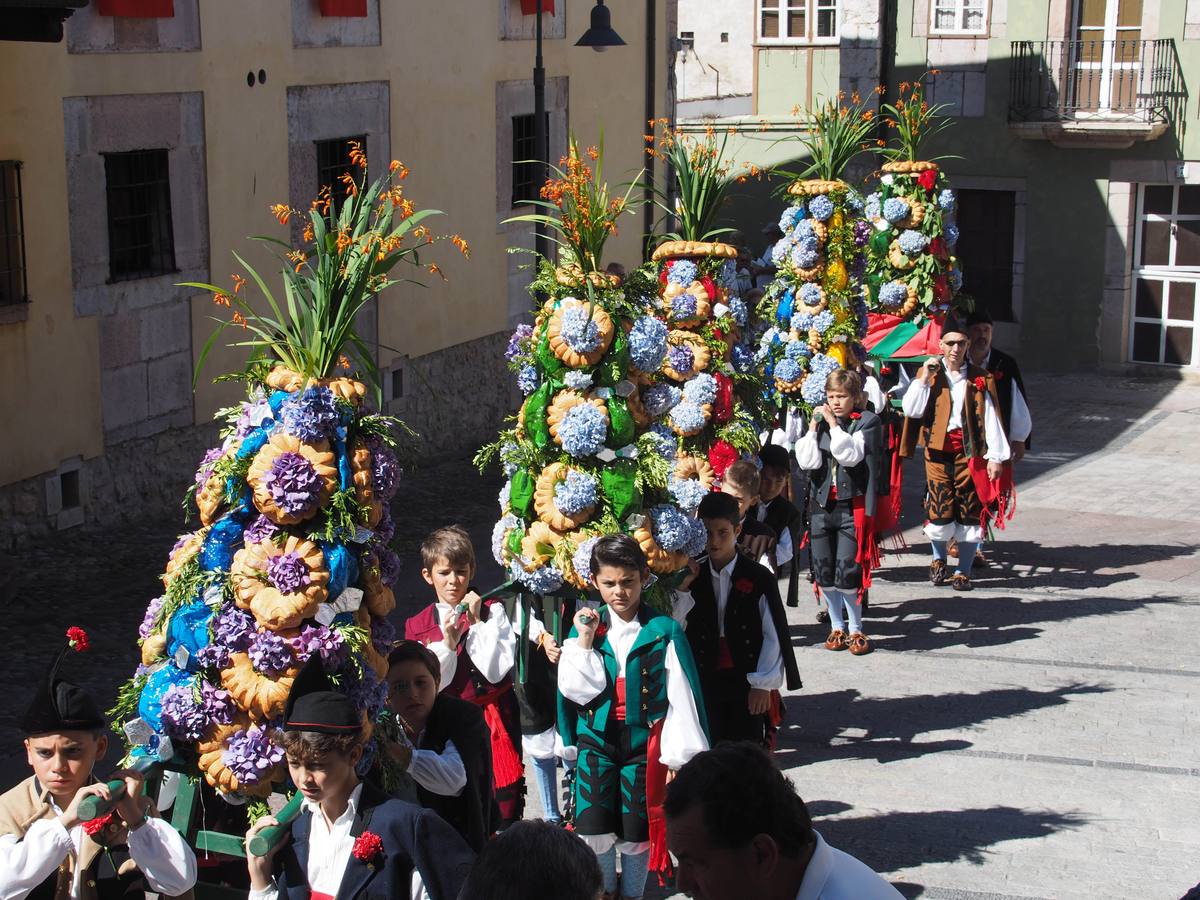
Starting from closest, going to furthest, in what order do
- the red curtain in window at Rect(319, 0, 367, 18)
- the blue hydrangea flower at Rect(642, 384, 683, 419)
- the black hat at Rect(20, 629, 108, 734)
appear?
the black hat at Rect(20, 629, 108, 734), the blue hydrangea flower at Rect(642, 384, 683, 419), the red curtain in window at Rect(319, 0, 367, 18)

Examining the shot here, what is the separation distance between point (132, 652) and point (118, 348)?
3597 mm

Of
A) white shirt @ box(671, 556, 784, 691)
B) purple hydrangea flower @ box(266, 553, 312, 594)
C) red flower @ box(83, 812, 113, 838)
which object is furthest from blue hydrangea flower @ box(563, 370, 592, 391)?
red flower @ box(83, 812, 113, 838)

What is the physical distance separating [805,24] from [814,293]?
19283 millimetres

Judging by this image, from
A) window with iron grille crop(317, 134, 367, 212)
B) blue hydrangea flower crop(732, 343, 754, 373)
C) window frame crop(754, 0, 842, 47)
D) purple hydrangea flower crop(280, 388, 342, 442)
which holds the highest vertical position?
window frame crop(754, 0, 842, 47)

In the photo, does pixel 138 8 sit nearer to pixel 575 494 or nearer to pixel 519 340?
pixel 519 340

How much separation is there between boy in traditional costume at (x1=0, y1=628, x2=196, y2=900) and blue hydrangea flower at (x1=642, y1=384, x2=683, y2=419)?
3370 millimetres

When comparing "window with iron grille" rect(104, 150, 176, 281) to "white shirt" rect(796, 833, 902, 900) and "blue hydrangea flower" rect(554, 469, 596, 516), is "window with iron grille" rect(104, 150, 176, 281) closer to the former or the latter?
"blue hydrangea flower" rect(554, 469, 596, 516)

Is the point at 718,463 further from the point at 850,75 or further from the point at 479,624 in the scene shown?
the point at 850,75

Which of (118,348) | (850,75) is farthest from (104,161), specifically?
(850,75)

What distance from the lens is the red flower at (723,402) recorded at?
31.5ft

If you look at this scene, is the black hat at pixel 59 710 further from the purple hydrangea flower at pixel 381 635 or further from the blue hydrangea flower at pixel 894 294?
the blue hydrangea flower at pixel 894 294

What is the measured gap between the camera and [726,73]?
3753cm

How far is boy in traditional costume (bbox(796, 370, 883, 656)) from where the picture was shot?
33.9ft

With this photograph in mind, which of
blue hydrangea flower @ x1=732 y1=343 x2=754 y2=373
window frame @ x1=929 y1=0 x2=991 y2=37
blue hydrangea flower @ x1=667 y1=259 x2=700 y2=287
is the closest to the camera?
blue hydrangea flower @ x1=667 y1=259 x2=700 y2=287
